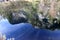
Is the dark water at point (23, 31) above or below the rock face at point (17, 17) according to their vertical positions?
below

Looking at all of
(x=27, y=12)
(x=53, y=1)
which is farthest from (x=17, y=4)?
(x=53, y=1)

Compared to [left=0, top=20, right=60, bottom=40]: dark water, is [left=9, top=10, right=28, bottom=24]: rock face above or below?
above

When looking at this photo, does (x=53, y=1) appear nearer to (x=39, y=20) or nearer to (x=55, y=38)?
(x=39, y=20)

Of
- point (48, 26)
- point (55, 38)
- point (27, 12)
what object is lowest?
point (55, 38)

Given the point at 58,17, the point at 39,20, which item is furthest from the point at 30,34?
the point at 58,17

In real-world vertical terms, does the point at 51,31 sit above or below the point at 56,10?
below

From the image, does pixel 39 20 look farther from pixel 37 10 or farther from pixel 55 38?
pixel 55 38

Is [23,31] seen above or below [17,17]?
below
